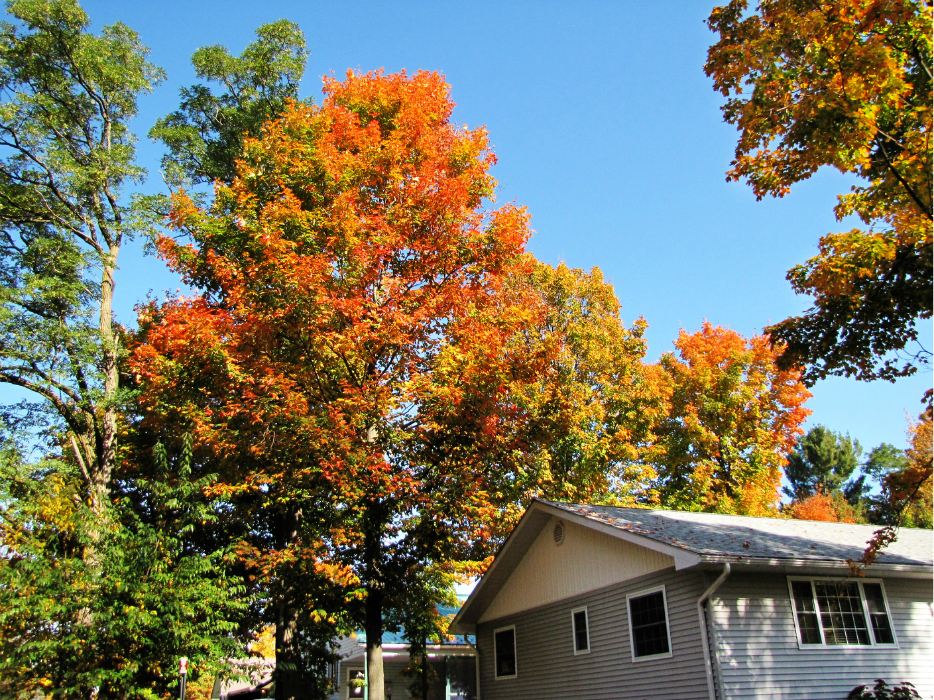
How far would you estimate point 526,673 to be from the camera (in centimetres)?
1513

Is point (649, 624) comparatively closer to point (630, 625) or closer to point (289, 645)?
point (630, 625)

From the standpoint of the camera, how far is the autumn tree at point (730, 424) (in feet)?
82.7

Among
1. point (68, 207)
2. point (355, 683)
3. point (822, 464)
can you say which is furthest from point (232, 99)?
point (822, 464)

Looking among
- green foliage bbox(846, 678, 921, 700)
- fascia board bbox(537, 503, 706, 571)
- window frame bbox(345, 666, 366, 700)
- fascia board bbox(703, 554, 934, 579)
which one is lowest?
window frame bbox(345, 666, 366, 700)

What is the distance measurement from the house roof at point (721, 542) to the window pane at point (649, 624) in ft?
3.83

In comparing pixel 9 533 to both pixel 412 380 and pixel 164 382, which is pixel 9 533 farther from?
pixel 412 380

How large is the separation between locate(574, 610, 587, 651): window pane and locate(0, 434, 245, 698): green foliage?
6.77m

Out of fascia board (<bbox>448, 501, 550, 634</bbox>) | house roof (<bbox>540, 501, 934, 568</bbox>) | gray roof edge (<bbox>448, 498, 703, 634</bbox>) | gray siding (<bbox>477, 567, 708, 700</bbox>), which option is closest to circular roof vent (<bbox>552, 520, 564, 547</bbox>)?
gray roof edge (<bbox>448, 498, 703, 634</bbox>)

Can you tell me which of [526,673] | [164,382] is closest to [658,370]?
[526,673]

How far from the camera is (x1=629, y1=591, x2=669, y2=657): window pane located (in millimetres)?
11430

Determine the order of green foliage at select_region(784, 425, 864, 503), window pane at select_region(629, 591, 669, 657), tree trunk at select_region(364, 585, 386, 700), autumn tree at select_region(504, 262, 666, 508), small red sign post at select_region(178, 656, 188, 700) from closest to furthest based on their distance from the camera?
small red sign post at select_region(178, 656, 188, 700) < window pane at select_region(629, 591, 669, 657) < tree trunk at select_region(364, 585, 386, 700) < autumn tree at select_region(504, 262, 666, 508) < green foliage at select_region(784, 425, 864, 503)

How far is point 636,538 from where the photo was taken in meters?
11.3

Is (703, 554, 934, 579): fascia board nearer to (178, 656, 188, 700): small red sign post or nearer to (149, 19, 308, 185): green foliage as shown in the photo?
(178, 656, 188, 700): small red sign post

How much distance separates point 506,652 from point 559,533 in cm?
392
